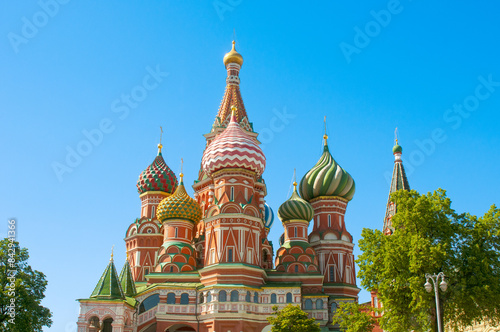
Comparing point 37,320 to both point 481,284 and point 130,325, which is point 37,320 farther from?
point 481,284

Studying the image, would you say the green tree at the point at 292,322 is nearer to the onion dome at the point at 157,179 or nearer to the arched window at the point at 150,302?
the arched window at the point at 150,302

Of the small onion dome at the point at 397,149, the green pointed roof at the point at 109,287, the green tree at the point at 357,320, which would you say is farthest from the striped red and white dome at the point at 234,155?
the green tree at the point at 357,320

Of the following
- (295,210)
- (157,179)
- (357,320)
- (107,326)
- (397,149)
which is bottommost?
(357,320)

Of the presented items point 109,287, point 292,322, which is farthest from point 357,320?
point 109,287

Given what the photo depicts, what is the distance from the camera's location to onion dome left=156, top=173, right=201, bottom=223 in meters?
40.8

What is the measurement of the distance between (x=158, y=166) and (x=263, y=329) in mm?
17870

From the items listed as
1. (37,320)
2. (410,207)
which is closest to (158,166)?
(37,320)

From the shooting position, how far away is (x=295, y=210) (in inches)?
1646

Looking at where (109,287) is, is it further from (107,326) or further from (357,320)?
(357,320)

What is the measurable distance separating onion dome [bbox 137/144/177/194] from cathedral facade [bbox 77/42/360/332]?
8 centimetres

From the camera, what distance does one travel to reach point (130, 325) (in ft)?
114

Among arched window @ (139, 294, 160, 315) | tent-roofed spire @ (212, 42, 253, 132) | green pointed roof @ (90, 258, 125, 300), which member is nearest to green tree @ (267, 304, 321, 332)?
arched window @ (139, 294, 160, 315)

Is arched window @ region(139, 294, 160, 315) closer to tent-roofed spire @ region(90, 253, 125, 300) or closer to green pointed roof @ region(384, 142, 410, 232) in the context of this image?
tent-roofed spire @ region(90, 253, 125, 300)

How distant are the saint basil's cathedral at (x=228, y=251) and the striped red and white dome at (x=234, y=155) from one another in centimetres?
7
